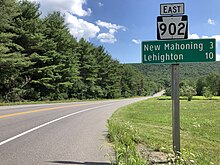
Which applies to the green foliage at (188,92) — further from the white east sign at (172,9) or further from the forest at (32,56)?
the white east sign at (172,9)

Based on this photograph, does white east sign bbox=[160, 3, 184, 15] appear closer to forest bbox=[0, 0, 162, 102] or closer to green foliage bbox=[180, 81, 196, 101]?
forest bbox=[0, 0, 162, 102]

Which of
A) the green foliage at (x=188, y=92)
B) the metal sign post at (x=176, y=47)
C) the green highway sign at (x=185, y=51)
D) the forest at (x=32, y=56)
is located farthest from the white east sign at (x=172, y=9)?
the green foliage at (x=188, y=92)

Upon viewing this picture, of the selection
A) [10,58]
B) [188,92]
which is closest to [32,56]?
[10,58]

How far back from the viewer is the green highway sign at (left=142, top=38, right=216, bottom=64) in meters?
5.99

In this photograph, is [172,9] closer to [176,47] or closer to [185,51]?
[176,47]

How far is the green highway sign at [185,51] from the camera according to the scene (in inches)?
236

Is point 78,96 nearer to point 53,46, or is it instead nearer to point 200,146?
point 53,46

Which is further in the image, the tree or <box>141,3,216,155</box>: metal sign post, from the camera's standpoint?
the tree

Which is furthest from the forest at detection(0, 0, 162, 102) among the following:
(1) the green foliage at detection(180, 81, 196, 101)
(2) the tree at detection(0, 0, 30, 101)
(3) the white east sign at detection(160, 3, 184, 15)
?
(1) the green foliage at detection(180, 81, 196, 101)

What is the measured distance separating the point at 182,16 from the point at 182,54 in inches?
31.2

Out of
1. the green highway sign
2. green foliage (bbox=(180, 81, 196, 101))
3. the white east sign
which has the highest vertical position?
the white east sign

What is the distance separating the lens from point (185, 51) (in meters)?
6.04

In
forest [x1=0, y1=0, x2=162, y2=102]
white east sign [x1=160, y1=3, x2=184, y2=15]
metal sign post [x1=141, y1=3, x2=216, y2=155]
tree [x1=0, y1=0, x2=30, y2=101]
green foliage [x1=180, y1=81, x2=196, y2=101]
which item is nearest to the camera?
metal sign post [x1=141, y1=3, x2=216, y2=155]

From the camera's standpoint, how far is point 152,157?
22.3ft
